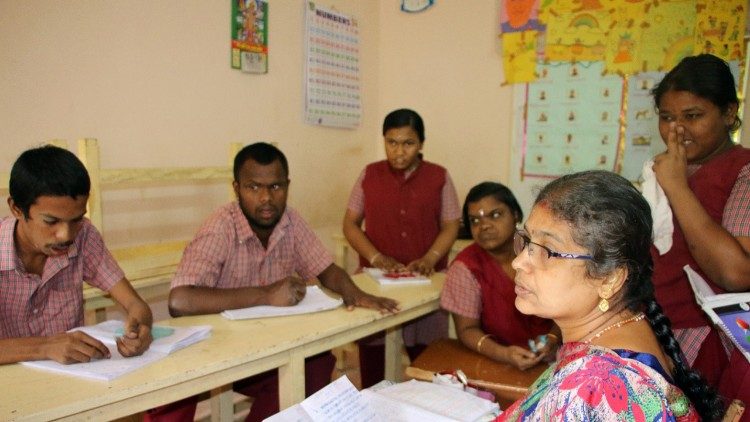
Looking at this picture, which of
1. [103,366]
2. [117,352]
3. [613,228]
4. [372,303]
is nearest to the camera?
[613,228]

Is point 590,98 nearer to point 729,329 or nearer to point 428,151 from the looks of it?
point 428,151

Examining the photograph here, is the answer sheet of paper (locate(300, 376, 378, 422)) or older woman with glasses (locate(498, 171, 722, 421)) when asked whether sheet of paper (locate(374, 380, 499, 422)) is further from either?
older woman with glasses (locate(498, 171, 722, 421))

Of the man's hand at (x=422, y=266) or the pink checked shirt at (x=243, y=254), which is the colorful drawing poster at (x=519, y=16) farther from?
the pink checked shirt at (x=243, y=254)

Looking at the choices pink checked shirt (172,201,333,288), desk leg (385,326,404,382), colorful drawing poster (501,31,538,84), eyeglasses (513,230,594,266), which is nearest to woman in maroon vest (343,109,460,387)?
desk leg (385,326,404,382)

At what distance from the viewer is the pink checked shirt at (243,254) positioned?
1.99m

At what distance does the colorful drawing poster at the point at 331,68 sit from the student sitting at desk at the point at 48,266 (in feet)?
6.64

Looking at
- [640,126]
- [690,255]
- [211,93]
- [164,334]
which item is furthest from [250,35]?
[690,255]

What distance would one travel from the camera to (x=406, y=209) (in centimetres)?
289

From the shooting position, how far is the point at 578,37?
324 centimetres

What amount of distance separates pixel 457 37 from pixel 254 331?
265cm

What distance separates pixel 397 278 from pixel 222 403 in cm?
88

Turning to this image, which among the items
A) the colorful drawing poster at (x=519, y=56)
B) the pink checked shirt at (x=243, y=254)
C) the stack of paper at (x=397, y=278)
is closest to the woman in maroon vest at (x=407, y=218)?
the stack of paper at (x=397, y=278)

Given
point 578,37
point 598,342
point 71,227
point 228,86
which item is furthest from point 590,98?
point 71,227

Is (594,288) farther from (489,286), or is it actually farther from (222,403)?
(222,403)
